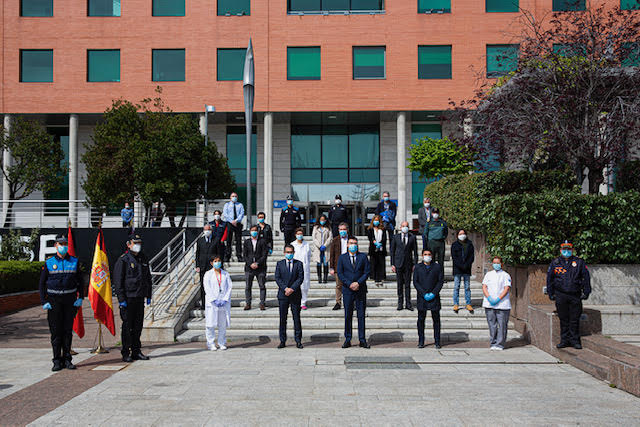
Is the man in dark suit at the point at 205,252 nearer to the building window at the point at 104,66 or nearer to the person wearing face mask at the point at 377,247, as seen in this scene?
the person wearing face mask at the point at 377,247

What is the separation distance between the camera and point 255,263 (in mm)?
13094

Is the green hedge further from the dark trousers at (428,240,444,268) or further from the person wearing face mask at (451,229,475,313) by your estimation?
the person wearing face mask at (451,229,475,313)

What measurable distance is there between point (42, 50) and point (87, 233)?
13.1 meters

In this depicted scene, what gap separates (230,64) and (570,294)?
22330 mm

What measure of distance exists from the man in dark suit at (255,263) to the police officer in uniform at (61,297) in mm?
4439

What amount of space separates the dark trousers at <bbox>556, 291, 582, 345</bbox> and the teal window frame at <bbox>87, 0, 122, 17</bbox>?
26099mm

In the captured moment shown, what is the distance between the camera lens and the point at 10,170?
24.1 metres

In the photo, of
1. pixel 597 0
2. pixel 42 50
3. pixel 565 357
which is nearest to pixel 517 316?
pixel 565 357

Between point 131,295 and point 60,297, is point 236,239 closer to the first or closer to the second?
point 131,295

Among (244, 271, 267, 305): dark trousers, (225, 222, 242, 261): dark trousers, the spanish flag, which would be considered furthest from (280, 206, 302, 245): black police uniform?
the spanish flag

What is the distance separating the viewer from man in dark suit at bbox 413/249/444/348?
10.5 m

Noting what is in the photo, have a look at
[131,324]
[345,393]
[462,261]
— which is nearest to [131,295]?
[131,324]

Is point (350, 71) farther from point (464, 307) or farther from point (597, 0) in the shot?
point (464, 307)

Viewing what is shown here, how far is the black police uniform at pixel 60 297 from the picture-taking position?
29.5 ft
